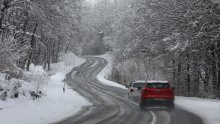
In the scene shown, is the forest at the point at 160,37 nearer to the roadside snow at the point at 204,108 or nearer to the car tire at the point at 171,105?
the roadside snow at the point at 204,108

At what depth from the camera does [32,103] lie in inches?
774

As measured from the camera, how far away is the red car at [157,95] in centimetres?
2305

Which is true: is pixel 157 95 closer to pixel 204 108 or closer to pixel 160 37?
pixel 204 108

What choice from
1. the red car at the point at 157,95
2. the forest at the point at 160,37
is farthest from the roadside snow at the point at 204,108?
the forest at the point at 160,37

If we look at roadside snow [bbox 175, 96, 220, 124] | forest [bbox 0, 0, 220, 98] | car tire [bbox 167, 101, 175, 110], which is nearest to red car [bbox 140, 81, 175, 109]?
car tire [bbox 167, 101, 175, 110]

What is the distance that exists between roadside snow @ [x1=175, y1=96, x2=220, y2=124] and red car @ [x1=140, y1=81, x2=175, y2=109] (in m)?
1.25

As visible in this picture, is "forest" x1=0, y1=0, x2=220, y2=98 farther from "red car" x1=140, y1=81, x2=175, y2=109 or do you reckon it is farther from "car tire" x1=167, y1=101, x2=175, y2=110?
"car tire" x1=167, y1=101, x2=175, y2=110

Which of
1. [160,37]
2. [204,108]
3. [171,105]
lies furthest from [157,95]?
[160,37]

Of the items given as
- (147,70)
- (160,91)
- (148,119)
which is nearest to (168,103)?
(160,91)

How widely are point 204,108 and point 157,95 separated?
2.65 metres

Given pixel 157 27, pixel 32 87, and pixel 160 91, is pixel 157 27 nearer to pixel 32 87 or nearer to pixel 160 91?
pixel 160 91

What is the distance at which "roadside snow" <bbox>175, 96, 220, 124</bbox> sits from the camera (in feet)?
58.7

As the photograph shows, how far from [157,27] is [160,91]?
13.7m

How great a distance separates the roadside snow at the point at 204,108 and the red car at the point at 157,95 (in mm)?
1248
